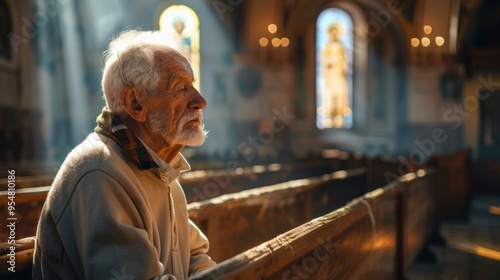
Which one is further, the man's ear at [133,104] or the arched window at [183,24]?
the arched window at [183,24]

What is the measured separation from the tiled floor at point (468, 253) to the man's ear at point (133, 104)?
13.8 ft

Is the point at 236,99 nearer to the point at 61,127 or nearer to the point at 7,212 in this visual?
the point at 61,127

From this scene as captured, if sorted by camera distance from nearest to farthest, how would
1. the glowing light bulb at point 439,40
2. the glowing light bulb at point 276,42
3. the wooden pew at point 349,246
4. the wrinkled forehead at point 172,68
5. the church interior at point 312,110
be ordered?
1. the wooden pew at point 349,246
2. the wrinkled forehead at point 172,68
3. the church interior at point 312,110
4. the glowing light bulb at point 276,42
5. the glowing light bulb at point 439,40

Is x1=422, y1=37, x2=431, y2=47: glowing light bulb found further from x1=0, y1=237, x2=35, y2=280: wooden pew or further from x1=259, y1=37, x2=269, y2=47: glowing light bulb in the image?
x1=0, y1=237, x2=35, y2=280: wooden pew

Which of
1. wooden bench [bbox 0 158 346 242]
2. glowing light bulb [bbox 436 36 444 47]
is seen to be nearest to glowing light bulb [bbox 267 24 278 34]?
glowing light bulb [bbox 436 36 444 47]

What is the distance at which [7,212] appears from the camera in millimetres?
3658

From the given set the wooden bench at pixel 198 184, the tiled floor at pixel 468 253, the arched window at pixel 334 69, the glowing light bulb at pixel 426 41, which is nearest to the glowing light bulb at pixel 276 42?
the arched window at pixel 334 69

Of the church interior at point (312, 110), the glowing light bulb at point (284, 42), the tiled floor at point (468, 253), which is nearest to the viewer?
the church interior at point (312, 110)

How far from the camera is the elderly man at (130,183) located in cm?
160

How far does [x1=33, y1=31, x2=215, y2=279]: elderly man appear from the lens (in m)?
1.60

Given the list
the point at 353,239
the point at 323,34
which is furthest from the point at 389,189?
the point at 323,34

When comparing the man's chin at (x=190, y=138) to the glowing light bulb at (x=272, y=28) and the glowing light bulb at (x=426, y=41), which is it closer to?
the glowing light bulb at (x=272, y=28)

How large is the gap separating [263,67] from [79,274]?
13.8 meters

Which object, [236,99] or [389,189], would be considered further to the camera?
[236,99]
